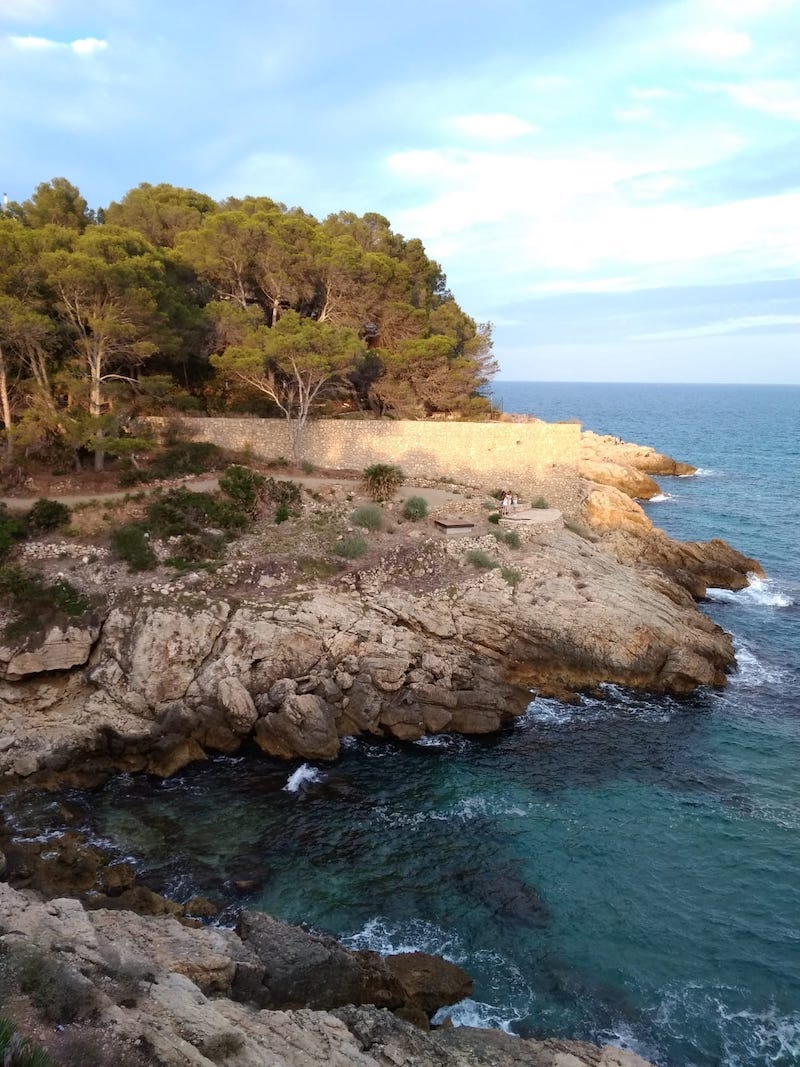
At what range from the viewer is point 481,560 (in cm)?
2431

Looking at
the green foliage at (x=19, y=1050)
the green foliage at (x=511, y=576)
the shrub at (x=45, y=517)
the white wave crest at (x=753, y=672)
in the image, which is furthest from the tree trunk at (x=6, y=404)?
the white wave crest at (x=753, y=672)

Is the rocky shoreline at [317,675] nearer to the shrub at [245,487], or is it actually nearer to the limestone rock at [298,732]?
the limestone rock at [298,732]

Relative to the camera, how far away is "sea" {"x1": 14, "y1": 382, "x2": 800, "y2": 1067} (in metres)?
11.5

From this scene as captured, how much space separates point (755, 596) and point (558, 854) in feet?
67.0

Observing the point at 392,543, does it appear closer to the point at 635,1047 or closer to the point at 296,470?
the point at 296,470

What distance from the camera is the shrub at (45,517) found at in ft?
74.9

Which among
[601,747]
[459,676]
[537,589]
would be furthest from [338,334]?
[601,747]

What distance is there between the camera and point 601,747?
18953 mm

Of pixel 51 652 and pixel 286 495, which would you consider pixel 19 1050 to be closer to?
pixel 51 652

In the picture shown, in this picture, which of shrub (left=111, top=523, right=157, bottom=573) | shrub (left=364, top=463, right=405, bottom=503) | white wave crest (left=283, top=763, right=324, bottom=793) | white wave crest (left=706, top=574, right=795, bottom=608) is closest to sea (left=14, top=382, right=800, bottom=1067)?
white wave crest (left=283, top=763, right=324, bottom=793)

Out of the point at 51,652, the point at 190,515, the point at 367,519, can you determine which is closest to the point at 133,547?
the point at 190,515

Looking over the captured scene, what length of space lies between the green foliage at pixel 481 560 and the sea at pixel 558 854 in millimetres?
5221

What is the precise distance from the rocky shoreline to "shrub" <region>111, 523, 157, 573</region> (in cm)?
77

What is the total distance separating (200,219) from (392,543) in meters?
23.8
